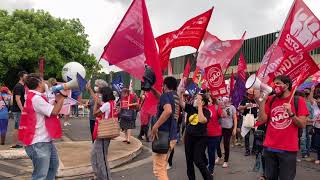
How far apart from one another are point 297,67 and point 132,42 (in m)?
2.49

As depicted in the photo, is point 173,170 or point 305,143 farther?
point 305,143

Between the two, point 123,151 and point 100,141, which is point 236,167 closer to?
point 123,151

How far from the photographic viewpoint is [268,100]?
5.42 m

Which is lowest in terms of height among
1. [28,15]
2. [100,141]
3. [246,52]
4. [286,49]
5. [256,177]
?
[256,177]

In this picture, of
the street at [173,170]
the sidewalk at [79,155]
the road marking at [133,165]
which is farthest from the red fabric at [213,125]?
the sidewalk at [79,155]

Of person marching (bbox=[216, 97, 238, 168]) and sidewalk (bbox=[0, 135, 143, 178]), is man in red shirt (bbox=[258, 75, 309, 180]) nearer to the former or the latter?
person marching (bbox=[216, 97, 238, 168])

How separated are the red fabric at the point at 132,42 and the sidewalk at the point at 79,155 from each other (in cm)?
225

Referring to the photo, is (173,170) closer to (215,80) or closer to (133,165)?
(133,165)

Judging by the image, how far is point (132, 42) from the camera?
677 centimetres

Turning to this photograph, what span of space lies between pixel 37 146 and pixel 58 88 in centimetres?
76

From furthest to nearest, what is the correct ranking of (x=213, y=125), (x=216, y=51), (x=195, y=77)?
1. (x=195, y=77)
2. (x=216, y=51)
3. (x=213, y=125)

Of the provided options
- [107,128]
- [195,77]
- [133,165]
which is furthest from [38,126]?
[195,77]

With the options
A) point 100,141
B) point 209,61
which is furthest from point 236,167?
point 100,141

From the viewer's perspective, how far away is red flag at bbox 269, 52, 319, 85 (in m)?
5.50
